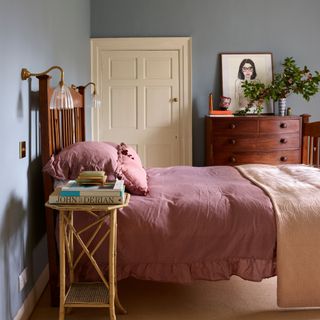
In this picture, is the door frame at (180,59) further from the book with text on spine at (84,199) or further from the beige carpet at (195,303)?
the book with text on spine at (84,199)

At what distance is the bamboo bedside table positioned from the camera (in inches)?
94.3

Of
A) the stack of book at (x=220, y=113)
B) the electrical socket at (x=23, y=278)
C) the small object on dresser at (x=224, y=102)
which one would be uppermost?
the small object on dresser at (x=224, y=102)

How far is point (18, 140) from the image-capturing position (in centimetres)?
254

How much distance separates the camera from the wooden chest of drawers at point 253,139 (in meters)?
5.21

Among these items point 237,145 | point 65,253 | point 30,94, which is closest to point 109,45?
point 237,145

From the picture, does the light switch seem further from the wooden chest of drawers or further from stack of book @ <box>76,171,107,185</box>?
the wooden chest of drawers

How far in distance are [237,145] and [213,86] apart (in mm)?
918

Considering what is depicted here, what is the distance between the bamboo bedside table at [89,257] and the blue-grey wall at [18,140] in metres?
0.24

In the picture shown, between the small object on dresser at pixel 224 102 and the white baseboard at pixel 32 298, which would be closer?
the white baseboard at pixel 32 298

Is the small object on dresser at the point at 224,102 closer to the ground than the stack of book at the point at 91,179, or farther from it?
farther from it

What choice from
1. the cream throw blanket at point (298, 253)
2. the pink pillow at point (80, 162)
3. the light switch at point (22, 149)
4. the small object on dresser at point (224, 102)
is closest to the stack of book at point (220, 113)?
the small object on dresser at point (224, 102)

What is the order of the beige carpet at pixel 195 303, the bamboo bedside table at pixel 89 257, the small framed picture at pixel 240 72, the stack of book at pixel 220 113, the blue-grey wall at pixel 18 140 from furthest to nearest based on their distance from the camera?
the small framed picture at pixel 240 72, the stack of book at pixel 220 113, the beige carpet at pixel 195 303, the bamboo bedside table at pixel 89 257, the blue-grey wall at pixel 18 140

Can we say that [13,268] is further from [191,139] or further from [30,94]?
[191,139]

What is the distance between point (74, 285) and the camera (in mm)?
2652
